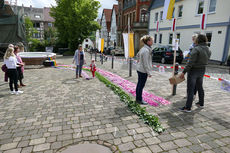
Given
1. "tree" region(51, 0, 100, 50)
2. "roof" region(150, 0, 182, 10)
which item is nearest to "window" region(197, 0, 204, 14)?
"roof" region(150, 0, 182, 10)

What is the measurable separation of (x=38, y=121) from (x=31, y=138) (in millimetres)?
765

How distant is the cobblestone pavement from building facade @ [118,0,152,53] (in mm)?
25500

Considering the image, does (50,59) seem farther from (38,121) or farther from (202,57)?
(202,57)

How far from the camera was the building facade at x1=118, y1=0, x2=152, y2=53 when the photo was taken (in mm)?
31884

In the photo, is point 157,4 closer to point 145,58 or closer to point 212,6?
point 212,6

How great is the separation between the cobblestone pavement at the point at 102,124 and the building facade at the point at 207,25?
9851mm

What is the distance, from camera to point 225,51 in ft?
52.5

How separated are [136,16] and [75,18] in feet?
48.0

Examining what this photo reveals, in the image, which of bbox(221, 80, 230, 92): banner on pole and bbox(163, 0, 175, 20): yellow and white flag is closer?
bbox(221, 80, 230, 92): banner on pole

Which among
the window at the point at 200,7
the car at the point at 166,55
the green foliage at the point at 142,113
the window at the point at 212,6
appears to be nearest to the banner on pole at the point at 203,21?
the window at the point at 212,6

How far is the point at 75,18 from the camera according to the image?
25984 millimetres

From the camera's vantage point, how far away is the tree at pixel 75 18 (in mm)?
25656

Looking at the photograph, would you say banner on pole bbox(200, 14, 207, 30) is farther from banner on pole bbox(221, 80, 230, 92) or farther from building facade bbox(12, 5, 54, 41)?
building facade bbox(12, 5, 54, 41)

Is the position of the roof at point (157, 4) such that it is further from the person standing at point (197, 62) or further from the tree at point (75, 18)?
the person standing at point (197, 62)
